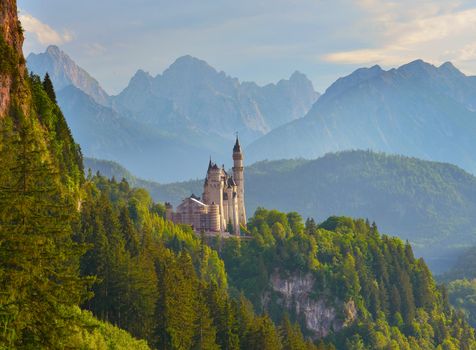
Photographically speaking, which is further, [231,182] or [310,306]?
[231,182]

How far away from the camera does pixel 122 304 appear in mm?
71938

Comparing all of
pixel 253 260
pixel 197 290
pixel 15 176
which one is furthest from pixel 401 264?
pixel 15 176

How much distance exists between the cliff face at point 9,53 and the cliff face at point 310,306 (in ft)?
288

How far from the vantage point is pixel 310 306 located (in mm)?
151375

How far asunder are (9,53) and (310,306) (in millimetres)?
95802

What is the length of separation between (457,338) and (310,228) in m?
31.7

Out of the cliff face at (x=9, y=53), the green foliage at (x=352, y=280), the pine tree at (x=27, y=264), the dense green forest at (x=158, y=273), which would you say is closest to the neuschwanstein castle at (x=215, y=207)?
the dense green forest at (x=158, y=273)

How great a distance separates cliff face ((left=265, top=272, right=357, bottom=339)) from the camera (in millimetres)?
150250

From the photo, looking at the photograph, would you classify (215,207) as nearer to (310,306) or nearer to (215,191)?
(215,191)

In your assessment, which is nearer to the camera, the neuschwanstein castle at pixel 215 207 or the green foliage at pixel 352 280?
the green foliage at pixel 352 280

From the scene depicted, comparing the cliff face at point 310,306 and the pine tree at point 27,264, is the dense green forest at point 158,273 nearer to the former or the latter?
the pine tree at point 27,264

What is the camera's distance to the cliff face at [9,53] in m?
62.8

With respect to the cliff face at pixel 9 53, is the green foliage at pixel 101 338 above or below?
below

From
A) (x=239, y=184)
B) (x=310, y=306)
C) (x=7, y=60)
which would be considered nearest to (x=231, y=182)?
(x=239, y=184)
